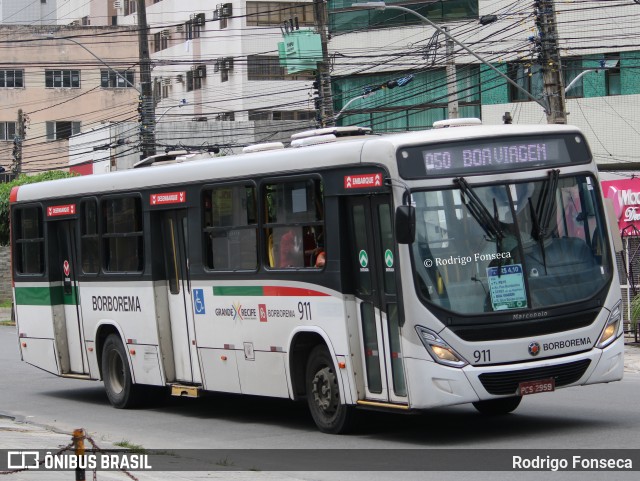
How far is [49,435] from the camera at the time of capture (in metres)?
13.6

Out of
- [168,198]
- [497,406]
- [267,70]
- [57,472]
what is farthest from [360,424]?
[267,70]

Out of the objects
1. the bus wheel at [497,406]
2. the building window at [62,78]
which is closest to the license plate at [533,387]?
the bus wheel at [497,406]

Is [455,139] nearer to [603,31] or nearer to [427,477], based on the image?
[427,477]

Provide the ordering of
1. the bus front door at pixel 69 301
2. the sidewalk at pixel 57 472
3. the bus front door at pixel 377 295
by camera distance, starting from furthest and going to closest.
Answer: the bus front door at pixel 69 301
the bus front door at pixel 377 295
the sidewalk at pixel 57 472

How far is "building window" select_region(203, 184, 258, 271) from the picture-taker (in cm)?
1401

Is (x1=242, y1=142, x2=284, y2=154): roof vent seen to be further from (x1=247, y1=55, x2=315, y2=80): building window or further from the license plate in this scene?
(x1=247, y1=55, x2=315, y2=80): building window

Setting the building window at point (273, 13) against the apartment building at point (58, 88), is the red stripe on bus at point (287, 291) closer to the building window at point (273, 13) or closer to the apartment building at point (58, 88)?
the building window at point (273, 13)

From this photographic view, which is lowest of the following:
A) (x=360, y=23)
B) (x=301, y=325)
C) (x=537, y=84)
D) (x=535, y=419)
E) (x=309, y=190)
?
(x=535, y=419)

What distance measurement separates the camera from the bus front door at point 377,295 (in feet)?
39.2

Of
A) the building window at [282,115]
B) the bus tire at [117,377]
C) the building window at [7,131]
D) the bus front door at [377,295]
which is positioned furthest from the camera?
the building window at [7,131]

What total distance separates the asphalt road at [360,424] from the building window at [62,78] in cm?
6308

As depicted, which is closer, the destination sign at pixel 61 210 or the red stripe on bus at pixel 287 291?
the red stripe on bus at pixel 287 291

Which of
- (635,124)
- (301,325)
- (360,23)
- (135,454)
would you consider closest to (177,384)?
(301,325)

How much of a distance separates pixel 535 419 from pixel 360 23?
37.5 m
